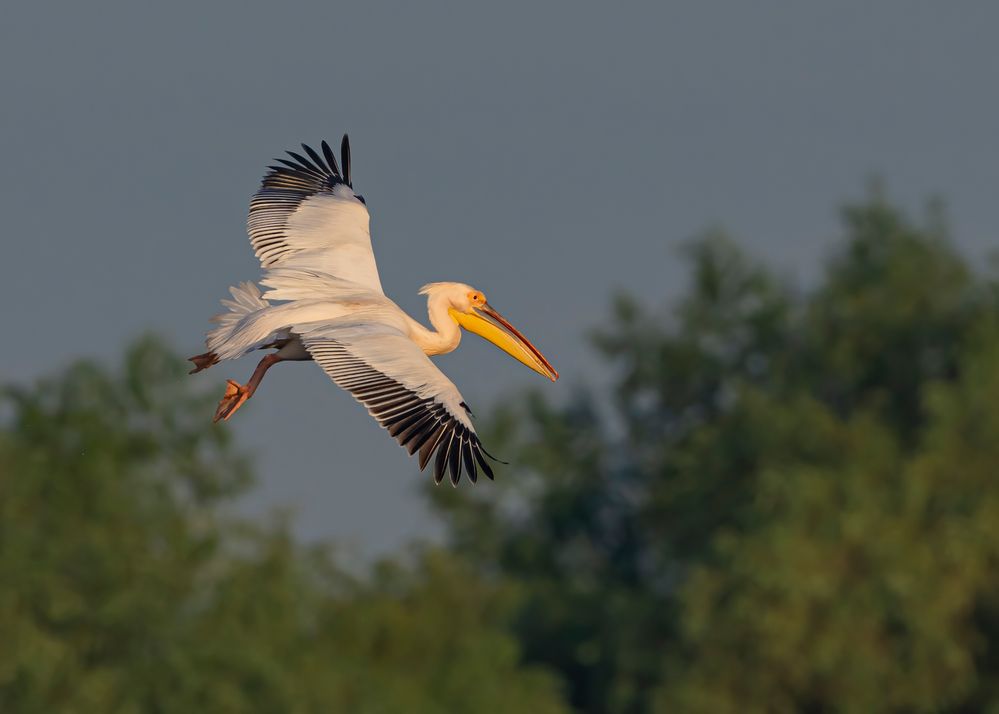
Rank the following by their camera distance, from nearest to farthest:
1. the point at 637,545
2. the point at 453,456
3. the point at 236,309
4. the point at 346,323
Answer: the point at 453,456, the point at 346,323, the point at 236,309, the point at 637,545

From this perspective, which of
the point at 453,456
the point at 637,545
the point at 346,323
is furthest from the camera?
the point at 637,545

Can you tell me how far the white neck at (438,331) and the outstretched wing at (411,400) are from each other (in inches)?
65.5

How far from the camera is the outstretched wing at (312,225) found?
722 inches

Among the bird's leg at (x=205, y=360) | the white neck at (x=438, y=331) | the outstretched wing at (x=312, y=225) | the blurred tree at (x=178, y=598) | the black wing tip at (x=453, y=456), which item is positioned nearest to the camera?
the black wing tip at (x=453, y=456)

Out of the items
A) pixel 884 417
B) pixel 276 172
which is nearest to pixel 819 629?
pixel 884 417

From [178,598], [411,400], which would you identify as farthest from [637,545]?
[411,400]

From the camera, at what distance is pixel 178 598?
141 feet

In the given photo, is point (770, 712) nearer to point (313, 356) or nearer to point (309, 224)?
point (309, 224)

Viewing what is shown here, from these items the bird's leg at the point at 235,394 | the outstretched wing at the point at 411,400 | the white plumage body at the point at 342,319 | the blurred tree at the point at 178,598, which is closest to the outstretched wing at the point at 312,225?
the white plumage body at the point at 342,319

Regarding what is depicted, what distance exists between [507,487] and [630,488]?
3.40 metres

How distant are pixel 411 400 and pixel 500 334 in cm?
330

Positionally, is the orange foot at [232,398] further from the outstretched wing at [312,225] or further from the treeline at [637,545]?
the treeline at [637,545]

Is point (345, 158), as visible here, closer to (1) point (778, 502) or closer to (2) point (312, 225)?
(2) point (312, 225)

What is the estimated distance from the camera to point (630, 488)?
5822 centimetres
